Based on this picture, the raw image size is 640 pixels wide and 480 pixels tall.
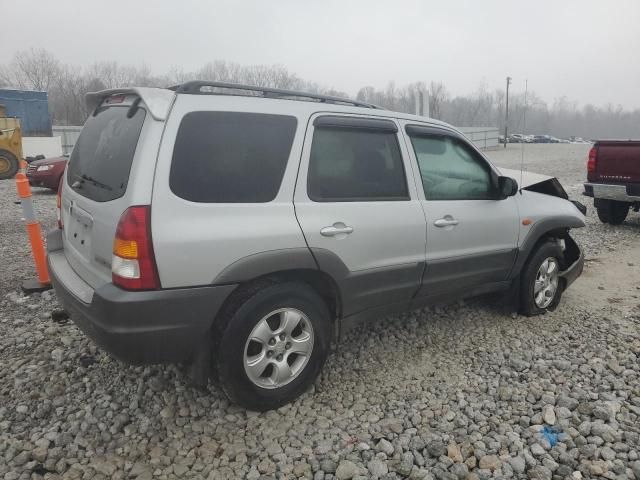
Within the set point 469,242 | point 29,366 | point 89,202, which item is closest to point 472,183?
point 469,242

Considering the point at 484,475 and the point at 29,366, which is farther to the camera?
the point at 29,366

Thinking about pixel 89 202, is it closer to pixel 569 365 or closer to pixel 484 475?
pixel 484 475

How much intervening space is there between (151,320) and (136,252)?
0.35m

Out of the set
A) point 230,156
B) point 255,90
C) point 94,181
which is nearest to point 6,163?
point 94,181

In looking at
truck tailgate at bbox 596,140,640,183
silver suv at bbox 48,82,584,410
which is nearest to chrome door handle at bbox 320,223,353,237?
silver suv at bbox 48,82,584,410

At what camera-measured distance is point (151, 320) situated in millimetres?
2367

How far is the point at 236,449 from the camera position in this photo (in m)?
2.57

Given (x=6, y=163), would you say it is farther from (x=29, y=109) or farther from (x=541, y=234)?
(x=541, y=234)

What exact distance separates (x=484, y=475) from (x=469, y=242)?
1.75 metres

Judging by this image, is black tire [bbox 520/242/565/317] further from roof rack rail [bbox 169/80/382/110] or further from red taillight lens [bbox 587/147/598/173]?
red taillight lens [bbox 587/147/598/173]

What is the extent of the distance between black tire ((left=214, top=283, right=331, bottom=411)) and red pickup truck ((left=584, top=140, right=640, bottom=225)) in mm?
6827

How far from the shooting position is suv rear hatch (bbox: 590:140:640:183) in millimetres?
7590

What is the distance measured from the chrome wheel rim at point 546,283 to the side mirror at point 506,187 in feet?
2.98

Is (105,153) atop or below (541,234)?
atop
